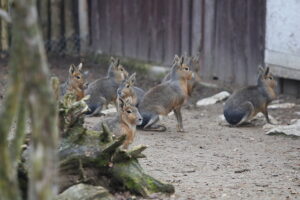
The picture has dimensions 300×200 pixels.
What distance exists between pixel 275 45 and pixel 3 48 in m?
4.98


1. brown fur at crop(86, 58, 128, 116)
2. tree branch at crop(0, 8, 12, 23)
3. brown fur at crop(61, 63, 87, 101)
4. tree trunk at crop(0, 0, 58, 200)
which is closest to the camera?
tree trunk at crop(0, 0, 58, 200)

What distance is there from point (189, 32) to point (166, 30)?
1.65 feet

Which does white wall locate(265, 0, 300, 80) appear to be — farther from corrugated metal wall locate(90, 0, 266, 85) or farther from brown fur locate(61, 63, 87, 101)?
brown fur locate(61, 63, 87, 101)

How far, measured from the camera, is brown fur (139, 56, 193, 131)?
8.39 meters

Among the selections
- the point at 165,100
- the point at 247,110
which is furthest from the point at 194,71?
the point at 165,100

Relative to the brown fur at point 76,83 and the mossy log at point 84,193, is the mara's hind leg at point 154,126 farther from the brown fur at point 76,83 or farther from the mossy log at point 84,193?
the mossy log at point 84,193

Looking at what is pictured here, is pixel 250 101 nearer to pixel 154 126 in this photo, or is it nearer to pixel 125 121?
pixel 154 126

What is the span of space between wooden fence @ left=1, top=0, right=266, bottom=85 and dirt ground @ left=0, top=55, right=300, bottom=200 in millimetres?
1243

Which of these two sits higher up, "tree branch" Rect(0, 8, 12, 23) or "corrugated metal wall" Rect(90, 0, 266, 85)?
"tree branch" Rect(0, 8, 12, 23)

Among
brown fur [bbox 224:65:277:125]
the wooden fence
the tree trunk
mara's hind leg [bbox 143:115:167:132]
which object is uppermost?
the tree trunk

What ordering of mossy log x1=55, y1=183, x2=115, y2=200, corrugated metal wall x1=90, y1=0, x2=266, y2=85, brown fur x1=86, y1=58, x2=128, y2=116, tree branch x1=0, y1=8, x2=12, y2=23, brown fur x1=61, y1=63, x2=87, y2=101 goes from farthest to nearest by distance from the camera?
corrugated metal wall x1=90, y1=0, x2=266, y2=85 < brown fur x1=61, y1=63, x2=87, y2=101 < brown fur x1=86, y1=58, x2=128, y2=116 < mossy log x1=55, y1=183, x2=115, y2=200 < tree branch x1=0, y1=8, x2=12, y2=23

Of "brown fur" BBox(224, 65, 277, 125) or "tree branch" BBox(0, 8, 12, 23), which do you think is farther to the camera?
"brown fur" BBox(224, 65, 277, 125)

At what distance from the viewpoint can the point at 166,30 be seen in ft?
38.9

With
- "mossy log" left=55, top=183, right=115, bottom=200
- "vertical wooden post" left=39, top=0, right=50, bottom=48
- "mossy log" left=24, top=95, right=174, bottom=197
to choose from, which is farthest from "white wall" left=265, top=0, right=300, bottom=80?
"mossy log" left=55, top=183, right=115, bottom=200
